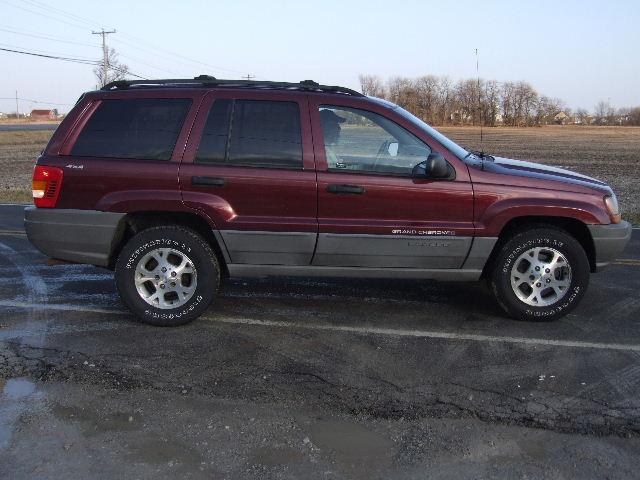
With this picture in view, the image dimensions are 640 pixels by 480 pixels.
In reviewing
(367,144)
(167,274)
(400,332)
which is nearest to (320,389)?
(400,332)

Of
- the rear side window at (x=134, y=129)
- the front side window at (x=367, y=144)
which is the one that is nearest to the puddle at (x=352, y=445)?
the front side window at (x=367, y=144)

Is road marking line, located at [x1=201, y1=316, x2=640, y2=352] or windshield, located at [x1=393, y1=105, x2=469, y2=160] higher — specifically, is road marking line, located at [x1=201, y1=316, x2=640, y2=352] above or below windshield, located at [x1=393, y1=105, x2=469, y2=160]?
below

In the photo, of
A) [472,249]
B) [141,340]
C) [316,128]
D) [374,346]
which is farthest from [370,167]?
[141,340]

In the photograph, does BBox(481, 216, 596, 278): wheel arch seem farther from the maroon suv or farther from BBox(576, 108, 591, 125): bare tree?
BBox(576, 108, 591, 125): bare tree

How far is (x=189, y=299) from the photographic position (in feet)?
16.3

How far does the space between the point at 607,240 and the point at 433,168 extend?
5.33ft

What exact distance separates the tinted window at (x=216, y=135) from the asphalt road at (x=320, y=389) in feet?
4.49

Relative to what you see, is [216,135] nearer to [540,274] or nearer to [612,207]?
[540,274]

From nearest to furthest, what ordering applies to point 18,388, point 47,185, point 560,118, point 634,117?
point 18,388, point 47,185, point 560,118, point 634,117

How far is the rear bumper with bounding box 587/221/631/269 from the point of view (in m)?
5.05

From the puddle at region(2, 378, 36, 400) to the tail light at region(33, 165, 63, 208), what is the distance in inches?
63.4

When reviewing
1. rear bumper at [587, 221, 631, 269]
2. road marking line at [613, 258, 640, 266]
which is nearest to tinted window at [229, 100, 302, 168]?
rear bumper at [587, 221, 631, 269]

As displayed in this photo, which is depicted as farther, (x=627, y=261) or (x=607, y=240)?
(x=627, y=261)

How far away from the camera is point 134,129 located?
16.5 feet
